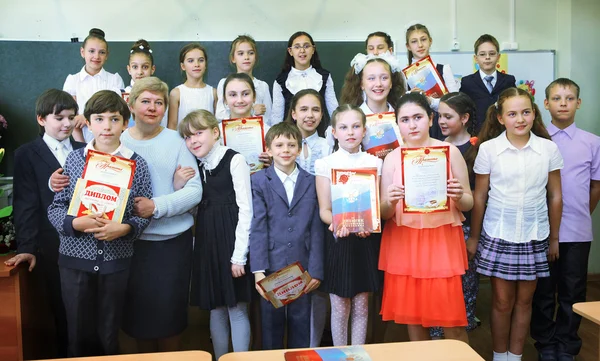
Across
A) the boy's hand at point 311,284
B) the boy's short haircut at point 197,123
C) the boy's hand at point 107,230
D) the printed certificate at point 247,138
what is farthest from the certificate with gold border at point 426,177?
the boy's hand at point 107,230

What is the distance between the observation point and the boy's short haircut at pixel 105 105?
7.93 ft

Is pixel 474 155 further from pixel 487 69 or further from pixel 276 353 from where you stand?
pixel 276 353

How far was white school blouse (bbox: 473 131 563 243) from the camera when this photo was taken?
9.12ft

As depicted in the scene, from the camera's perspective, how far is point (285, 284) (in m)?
2.59

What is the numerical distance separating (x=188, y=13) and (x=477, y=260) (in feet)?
10.3

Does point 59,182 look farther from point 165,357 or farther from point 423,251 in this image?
point 423,251

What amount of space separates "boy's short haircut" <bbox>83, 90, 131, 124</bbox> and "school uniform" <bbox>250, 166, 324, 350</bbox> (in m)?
0.74

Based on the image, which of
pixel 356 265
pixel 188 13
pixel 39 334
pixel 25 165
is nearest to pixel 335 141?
pixel 356 265

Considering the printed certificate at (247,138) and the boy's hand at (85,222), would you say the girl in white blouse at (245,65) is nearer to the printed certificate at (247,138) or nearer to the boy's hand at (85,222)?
the printed certificate at (247,138)

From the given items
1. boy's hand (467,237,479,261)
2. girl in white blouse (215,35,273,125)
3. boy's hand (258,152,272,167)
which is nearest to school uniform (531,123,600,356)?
boy's hand (467,237,479,261)

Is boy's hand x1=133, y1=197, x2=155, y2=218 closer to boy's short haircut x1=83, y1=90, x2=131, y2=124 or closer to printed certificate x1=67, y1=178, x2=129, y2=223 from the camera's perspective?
printed certificate x1=67, y1=178, x2=129, y2=223

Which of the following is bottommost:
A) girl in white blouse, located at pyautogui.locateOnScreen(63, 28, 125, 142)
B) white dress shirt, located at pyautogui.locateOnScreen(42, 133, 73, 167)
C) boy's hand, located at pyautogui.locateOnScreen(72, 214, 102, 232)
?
boy's hand, located at pyautogui.locateOnScreen(72, 214, 102, 232)

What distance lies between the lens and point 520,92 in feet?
9.37

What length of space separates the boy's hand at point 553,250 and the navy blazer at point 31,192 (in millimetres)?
2647
